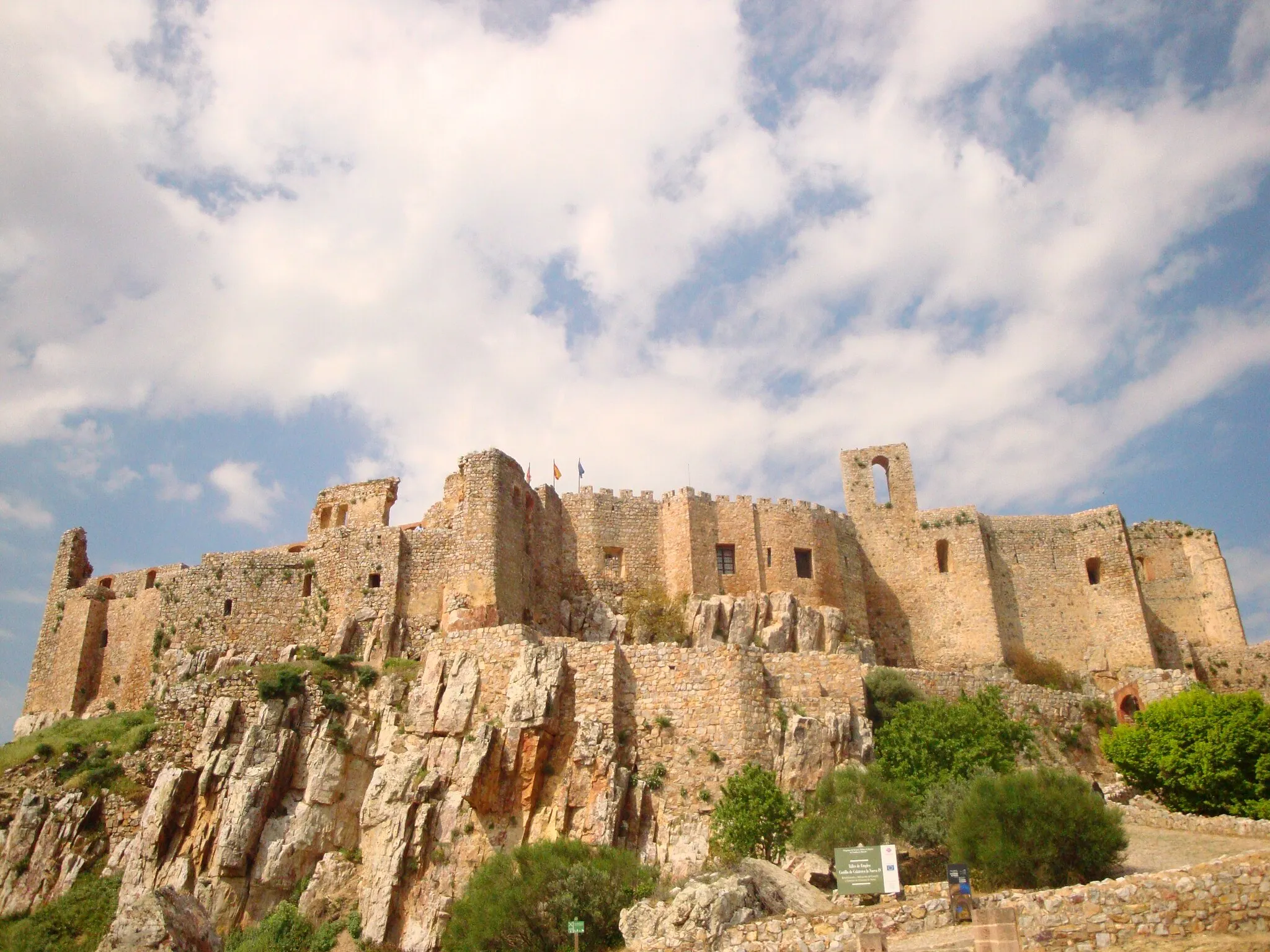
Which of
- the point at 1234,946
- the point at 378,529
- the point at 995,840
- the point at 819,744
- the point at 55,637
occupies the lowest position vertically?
the point at 1234,946

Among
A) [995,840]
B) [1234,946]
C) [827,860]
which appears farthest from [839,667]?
[1234,946]

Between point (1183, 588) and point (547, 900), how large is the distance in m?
33.2

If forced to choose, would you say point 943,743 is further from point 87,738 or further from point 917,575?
point 87,738

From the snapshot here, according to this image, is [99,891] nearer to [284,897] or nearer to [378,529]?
[284,897]

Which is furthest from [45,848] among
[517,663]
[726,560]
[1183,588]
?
[1183,588]

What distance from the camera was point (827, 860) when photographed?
21.1 m

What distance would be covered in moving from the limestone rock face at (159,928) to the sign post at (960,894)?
39.7 feet

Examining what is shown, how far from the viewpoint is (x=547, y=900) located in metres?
20.1

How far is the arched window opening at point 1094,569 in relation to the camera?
41.8 meters

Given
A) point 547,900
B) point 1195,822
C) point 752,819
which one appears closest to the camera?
point 547,900

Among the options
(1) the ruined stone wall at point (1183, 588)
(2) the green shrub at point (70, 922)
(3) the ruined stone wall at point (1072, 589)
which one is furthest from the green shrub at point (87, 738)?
(1) the ruined stone wall at point (1183, 588)

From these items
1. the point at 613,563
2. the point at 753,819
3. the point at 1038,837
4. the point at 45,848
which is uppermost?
the point at 613,563

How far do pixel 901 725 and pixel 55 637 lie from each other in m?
29.5

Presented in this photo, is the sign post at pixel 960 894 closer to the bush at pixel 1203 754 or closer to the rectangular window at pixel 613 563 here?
the bush at pixel 1203 754
